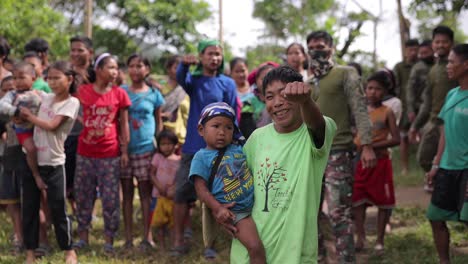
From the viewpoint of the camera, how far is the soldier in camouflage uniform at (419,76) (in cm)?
890

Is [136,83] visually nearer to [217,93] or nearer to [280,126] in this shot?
[217,93]

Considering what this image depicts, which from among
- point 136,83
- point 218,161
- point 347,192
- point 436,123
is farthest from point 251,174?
point 436,123

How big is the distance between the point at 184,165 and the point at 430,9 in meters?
2.82

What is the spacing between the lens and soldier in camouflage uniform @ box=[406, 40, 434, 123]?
8898 mm

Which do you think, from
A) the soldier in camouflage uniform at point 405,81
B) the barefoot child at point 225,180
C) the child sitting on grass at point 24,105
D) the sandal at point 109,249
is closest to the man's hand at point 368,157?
the barefoot child at point 225,180

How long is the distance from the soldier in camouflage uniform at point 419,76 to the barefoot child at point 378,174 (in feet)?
9.64

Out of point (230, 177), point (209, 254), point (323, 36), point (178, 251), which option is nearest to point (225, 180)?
point (230, 177)

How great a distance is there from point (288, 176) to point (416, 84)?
6878 mm

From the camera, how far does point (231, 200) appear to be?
9.85 ft

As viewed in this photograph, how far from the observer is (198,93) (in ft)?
18.2

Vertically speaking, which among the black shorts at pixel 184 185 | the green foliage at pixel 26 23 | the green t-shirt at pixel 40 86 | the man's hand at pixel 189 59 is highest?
the green foliage at pixel 26 23

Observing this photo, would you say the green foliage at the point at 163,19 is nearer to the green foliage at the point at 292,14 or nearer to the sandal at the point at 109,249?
the green foliage at the point at 292,14

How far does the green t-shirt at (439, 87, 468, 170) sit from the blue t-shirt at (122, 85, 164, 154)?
305 cm

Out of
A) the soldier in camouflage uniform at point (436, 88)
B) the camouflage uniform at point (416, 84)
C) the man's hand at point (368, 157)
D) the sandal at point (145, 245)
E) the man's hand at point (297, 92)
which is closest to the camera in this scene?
the man's hand at point (297, 92)
